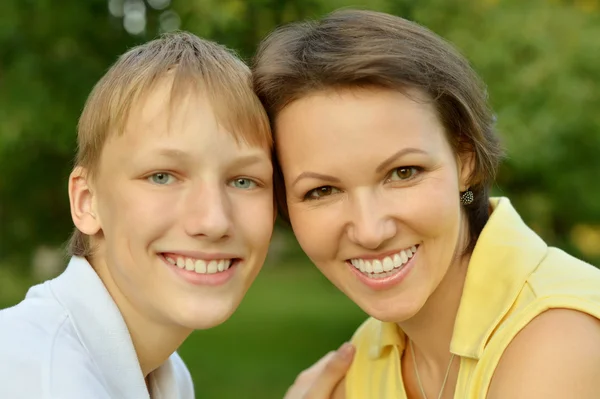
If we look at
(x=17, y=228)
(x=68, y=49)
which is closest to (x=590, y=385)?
(x=68, y=49)

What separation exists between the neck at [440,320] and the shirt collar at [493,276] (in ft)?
0.41

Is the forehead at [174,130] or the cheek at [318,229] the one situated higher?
the forehead at [174,130]

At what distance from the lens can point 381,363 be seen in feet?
11.5

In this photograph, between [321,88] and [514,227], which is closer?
[321,88]

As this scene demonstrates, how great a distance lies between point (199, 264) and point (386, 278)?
2.14 feet

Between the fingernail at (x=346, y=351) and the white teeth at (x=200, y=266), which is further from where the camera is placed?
the fingernail at (x=346, y=351)

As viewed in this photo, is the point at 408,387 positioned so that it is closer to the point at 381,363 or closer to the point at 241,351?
the point at 381,363

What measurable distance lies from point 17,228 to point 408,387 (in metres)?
5.19

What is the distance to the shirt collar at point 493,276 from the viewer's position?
289 cm

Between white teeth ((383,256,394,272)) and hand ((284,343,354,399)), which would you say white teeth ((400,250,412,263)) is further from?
hand ((284,343,354,399))

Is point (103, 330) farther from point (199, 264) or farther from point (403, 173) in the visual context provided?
point (403, 173)

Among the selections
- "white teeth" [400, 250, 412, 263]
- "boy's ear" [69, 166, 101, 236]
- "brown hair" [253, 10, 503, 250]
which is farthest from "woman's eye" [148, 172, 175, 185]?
"white teeth" [400, 250, 412, 263]

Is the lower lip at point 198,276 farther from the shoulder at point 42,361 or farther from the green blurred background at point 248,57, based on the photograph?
the green blurred background at point 248,57

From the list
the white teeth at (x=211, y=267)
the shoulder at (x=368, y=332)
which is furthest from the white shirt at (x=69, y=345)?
the shoulder at (x=368, y=332)
